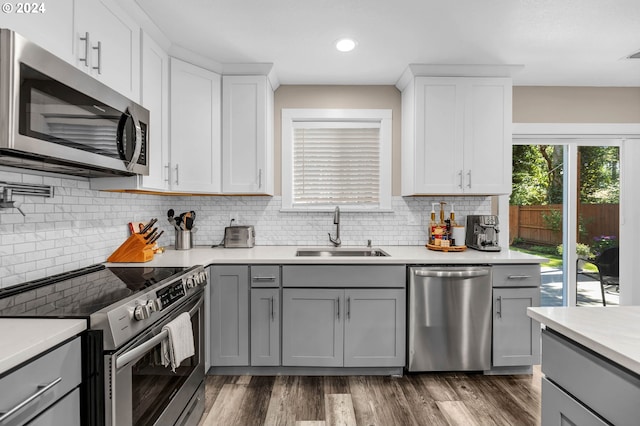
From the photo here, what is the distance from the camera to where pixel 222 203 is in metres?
3.22

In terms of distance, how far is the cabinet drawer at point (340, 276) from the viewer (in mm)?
2539

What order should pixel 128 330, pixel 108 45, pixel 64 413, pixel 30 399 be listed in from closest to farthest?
pixel 30 399 → pixel 64 413 → pixel 128 330 → pixel 108 45

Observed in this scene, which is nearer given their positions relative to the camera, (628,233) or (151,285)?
(151,285)

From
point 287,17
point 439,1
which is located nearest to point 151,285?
point 287,17

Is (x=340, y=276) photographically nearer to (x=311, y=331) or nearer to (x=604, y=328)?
(x=311, y=331)

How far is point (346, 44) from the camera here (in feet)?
8.07

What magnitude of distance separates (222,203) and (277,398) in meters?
1.71

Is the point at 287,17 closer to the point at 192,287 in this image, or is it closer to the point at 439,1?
the point at 439,1

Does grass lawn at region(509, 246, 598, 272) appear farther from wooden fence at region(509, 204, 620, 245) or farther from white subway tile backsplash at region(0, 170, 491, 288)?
white subway tile backsplash at region(0, 170, 491, 288)

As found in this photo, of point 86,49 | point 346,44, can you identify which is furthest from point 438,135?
point 86,49

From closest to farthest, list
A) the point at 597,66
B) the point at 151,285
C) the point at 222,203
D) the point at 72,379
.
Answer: the point at 72,379, the point at 151,285, the point at 597,66, the point at 222,203

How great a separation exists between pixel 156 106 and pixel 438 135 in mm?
2159

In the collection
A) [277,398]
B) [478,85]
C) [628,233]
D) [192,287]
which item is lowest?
[277,398]

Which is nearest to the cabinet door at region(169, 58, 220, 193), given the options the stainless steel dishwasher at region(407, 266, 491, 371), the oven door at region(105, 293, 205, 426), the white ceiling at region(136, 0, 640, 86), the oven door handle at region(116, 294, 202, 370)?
the white ceiling at region(136, 0, 640, 86)
